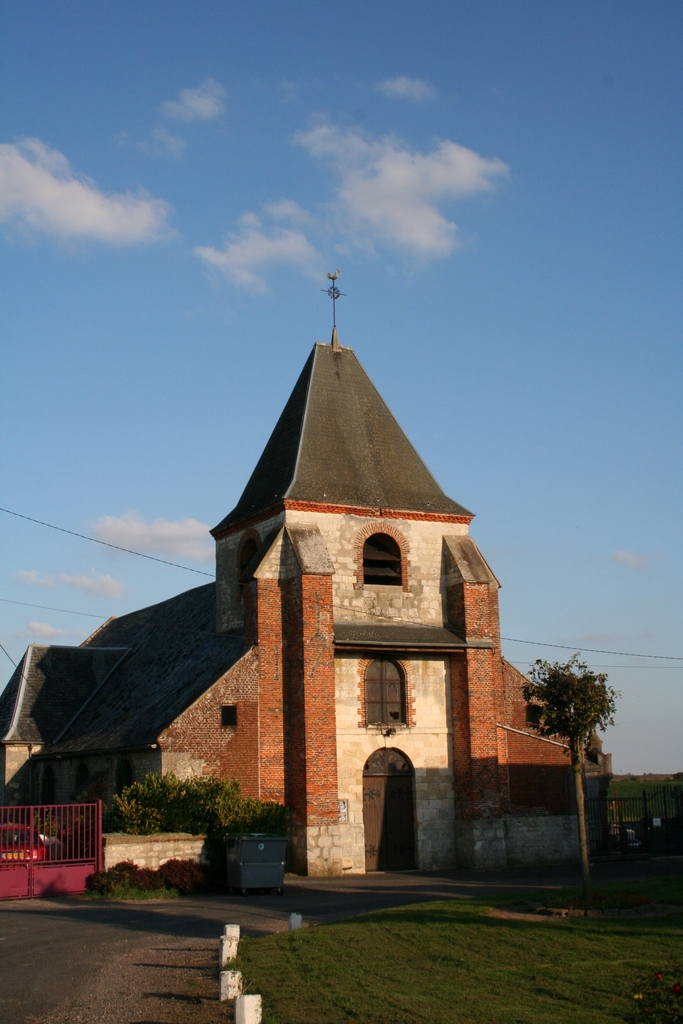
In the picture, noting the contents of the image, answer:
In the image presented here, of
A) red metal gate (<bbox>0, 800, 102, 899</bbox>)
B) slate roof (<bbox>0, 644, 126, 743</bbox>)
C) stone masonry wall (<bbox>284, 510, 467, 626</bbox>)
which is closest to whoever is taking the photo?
red metal gate (<bbox>0, 800, 102, 899</bbox>)

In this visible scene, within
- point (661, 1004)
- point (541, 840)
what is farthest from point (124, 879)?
point (661, 1004)

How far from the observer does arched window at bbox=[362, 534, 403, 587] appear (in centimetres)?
2609

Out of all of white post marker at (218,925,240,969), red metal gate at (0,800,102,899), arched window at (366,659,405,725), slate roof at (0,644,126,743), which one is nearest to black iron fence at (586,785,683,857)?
arched window at (366,659,405,725)

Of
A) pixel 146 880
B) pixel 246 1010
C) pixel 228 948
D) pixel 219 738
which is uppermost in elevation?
pixel 219 738

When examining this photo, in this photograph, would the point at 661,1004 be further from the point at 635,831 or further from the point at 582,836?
the point at 635,831

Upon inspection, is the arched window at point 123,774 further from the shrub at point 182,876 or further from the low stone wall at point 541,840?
the low stone wall at point 541,840

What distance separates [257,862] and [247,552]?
9.61 metres

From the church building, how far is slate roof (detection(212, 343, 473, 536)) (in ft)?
0.20

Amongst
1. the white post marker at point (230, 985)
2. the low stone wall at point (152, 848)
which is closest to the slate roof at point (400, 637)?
the low stone wall at point (152, 848)

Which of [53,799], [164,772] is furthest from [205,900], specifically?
[53,799]

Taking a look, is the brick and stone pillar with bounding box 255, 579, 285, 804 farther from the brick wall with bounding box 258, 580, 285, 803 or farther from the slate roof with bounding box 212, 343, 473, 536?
the slate roof with bounding box 212, 343, 473, 536

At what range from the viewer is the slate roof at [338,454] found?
86.4ft

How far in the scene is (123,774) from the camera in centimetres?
2562

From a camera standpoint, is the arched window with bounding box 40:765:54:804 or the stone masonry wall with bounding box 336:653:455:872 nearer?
the stone masonry wall with bounding box 336:653:455:872
